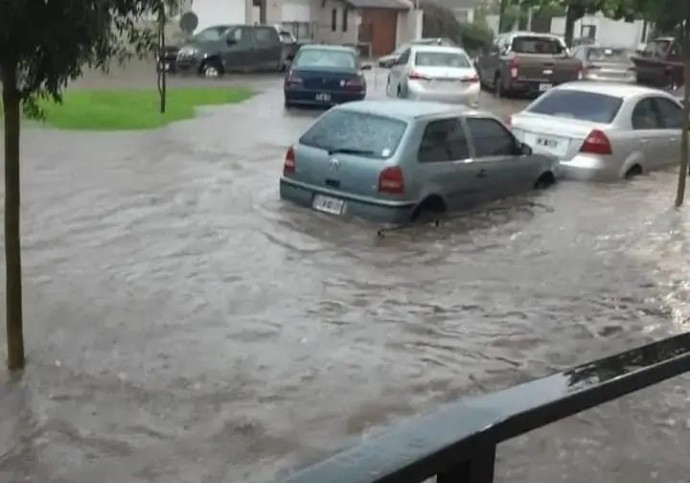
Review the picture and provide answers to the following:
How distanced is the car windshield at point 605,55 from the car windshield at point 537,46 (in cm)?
1164

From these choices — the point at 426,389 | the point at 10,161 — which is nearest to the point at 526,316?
the point at 426,389

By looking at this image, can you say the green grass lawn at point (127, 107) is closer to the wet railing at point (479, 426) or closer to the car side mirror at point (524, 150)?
the car side mirror at point (524, 150)

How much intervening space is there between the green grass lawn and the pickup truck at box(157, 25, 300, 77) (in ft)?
16.5

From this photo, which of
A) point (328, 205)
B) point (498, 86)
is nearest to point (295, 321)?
point (328, 205)

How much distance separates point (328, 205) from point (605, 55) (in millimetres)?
37009

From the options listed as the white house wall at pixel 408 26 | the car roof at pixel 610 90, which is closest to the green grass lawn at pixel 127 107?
the car roof at pixel 610 90

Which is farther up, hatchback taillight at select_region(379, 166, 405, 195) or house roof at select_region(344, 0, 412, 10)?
house roof at select_region(344, 0, 412, 10)

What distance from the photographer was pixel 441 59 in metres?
28.2

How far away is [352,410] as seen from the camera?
7324mm

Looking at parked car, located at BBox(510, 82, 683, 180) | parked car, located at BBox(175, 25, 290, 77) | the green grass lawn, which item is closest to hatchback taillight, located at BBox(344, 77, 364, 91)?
the green grass lawn

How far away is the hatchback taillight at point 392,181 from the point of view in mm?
12031

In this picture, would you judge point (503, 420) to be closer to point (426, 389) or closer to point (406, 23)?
point (426, 389)

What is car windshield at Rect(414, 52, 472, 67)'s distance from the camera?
27906mm

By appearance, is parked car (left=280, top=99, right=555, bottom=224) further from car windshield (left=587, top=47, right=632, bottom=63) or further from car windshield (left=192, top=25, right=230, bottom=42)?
car windshield (left=587, top=47, right=632, bottom=63)
